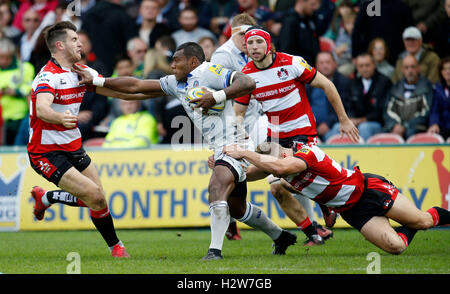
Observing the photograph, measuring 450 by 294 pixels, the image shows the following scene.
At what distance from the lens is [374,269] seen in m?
7.14

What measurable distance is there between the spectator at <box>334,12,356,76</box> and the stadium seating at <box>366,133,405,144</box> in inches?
71.5

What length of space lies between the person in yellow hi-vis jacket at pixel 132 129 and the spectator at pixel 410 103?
4.42 m

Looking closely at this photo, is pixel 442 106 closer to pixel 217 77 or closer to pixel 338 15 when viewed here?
pixel 338 15

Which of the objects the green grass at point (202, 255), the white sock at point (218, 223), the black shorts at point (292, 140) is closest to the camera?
the green grass at point (202, 255)

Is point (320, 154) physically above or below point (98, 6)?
below

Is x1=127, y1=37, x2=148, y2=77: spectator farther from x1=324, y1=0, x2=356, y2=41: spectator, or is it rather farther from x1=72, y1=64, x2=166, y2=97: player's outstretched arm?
x1=72, y1=64, x2=166, y2=97: player's outstretched arm

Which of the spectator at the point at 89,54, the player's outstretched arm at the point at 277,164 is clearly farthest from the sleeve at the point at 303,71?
the spectator at the point at 89,54

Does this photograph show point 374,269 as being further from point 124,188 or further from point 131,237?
point 124,188

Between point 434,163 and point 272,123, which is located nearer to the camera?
point 272,123

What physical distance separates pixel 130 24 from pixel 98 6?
124 cm

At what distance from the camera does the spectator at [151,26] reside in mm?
15641

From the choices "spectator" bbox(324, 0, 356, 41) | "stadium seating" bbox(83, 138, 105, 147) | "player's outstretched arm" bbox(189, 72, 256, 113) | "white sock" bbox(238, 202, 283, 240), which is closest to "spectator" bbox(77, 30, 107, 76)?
"stadium seating" bbox(83, 138, 105, 147)

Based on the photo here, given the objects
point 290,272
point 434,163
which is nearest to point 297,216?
point 290,272

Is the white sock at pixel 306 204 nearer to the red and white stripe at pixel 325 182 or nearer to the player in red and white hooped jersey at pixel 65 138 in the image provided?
the red and white stripe at pixel 325 182
